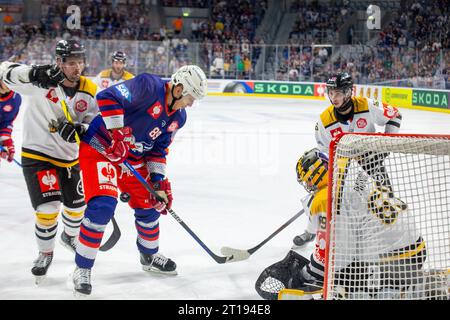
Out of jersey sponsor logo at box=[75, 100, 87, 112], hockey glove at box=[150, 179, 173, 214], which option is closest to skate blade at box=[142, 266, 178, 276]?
hockey glove at box=[150, 179, 173, 214]

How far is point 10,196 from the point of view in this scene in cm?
492

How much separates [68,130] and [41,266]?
0.70 meters

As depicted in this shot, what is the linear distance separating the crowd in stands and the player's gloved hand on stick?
31.2ft

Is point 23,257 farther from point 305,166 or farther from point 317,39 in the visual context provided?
point 317,39

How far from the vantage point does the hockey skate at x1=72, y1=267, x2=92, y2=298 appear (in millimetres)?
2766

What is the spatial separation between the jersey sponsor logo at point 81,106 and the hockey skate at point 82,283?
83 centimetres

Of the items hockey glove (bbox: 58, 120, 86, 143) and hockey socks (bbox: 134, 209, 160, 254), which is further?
hockey socks (bbox: 134, 209, 160, 254)

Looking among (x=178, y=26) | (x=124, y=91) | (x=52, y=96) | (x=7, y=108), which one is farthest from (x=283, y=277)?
(x=178, y=26)

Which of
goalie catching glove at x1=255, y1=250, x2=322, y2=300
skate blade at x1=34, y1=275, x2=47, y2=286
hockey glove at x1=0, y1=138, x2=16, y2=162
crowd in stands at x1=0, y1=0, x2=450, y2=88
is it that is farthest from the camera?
crowd in stands at x1=0, y1=0, x2=450, y2=88

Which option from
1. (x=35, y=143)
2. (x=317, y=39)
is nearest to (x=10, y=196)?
(x=35, y=143)

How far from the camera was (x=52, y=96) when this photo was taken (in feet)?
10.0

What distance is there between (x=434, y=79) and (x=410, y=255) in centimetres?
1124

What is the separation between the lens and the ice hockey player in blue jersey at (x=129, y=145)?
2736 mm

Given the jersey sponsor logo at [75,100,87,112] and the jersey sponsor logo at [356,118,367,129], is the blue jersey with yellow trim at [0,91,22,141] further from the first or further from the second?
the jersey sponsor logo at [356,118,367,129]
